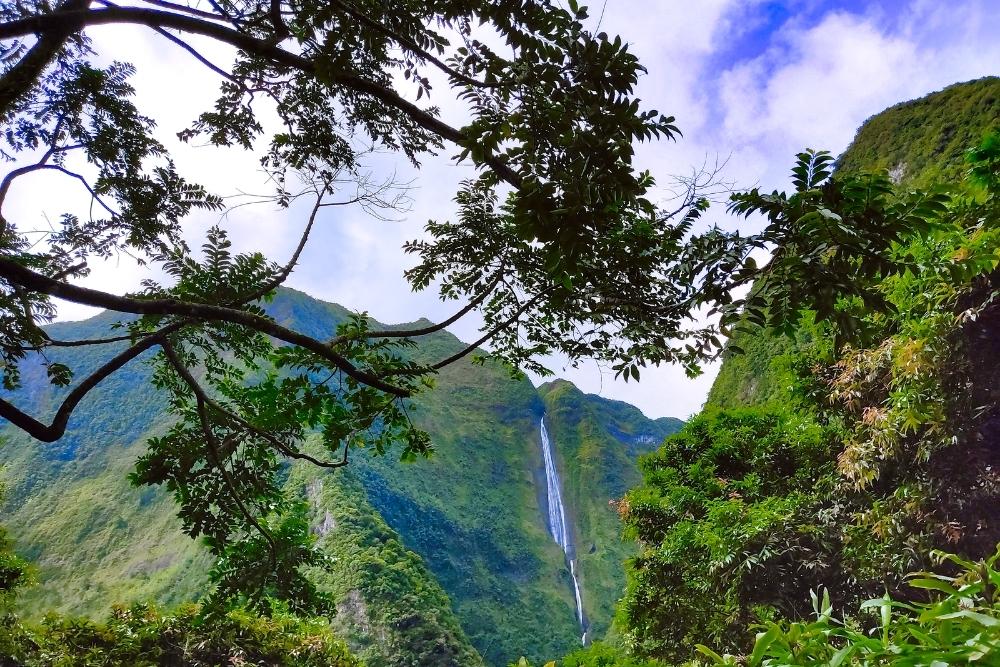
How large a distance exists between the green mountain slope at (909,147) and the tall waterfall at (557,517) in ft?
86.2

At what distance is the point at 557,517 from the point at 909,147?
41.2 m

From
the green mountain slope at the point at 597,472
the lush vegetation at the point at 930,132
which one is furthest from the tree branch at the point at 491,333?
the green mountain slope at the point at 597,472

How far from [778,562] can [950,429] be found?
2399 mm

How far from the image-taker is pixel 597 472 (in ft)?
163

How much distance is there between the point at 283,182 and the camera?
156 inches

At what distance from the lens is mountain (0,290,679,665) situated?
23.1m

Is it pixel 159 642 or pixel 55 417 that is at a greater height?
pixel 55 417

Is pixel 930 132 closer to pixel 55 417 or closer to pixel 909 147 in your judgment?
pixel 909 147

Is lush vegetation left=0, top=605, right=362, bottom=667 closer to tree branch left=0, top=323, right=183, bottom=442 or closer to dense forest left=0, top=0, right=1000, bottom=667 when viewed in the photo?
dense forest left=0, top=0, right=1000, bottom=667

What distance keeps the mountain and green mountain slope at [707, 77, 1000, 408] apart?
13125 millimetres

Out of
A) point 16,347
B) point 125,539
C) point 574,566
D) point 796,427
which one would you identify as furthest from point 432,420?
point 16,347

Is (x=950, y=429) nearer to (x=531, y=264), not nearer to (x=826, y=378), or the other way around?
(x=826, y=378)

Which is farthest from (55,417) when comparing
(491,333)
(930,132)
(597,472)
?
(597,472)

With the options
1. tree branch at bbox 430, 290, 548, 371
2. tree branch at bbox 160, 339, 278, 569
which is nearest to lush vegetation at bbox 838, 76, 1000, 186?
tree branch at bbox 430, 290, 548, 371
